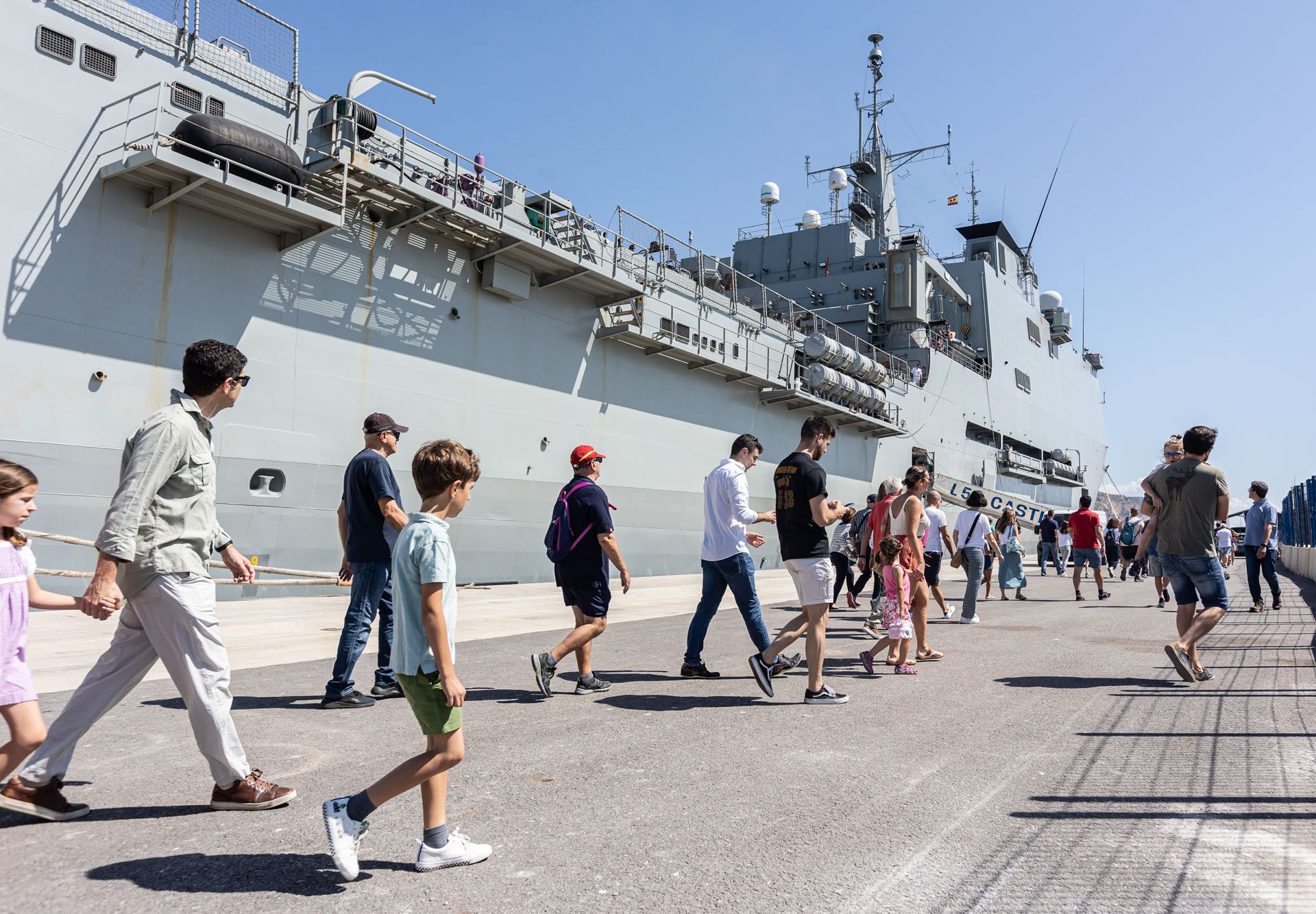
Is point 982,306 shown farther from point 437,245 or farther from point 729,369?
point 437,245

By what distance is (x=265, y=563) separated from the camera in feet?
36.8

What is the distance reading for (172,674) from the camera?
316 cm

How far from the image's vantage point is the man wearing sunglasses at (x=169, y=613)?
312cm

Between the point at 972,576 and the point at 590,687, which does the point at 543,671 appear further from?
the point at 972,576

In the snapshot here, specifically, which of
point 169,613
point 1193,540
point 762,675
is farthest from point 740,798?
point 1193,540

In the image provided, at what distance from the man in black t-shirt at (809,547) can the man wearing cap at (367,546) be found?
246cm

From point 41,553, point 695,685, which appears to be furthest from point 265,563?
point 695,685

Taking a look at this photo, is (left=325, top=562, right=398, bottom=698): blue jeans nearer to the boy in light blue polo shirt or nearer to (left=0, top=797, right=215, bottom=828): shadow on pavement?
(left=0, top=797, right=215, bottom=828): shadow on pavement

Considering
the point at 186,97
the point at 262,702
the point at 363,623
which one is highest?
the point at 186,97

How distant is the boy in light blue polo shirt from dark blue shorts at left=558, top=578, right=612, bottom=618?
2.82 m

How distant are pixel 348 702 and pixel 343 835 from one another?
2790 mm

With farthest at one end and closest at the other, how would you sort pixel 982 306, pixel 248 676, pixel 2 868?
pixel 982 306
pixel 248 676
pixel 2 868

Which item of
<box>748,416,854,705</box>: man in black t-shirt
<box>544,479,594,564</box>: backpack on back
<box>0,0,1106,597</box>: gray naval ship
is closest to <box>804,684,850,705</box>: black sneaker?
<box>748,416,854,705</box>: man in black t-shirt

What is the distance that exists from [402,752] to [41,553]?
7.45 meters
